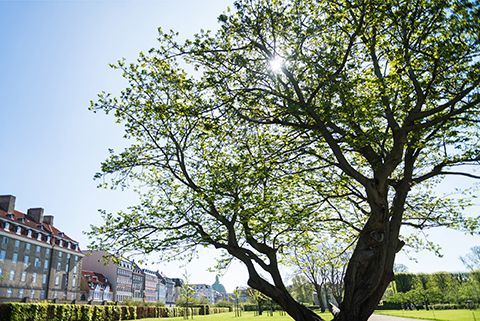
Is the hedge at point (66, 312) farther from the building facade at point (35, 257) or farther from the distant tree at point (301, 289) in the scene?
the distant tree at point (301, 289)

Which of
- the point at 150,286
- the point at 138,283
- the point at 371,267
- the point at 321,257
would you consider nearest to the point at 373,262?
the point at 371,267

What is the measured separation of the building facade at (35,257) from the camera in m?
47.5

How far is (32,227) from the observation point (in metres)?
53.7

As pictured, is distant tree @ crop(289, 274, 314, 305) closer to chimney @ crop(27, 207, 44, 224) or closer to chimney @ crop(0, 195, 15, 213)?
chimney @ crop(27, 207, 44, 224)

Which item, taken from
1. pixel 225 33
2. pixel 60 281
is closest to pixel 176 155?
pixel 225 33

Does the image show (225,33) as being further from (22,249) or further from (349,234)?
(22,249)

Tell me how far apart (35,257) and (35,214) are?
25.8ft

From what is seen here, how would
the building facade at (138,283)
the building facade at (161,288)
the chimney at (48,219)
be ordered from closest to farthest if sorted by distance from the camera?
the chimney at (48,219)
the building facade at (138,283)
the building facade at (161,288)

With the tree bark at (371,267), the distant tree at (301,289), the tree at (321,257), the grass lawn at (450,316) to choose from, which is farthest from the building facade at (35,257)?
the tree bark at (371,267)

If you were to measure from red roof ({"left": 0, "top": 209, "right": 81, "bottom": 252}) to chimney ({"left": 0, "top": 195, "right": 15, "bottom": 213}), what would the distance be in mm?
864

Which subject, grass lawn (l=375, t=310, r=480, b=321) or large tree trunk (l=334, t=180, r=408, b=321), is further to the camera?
grass lawn (l=375, t=310, r=480, b=321)

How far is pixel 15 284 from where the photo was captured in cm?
4831

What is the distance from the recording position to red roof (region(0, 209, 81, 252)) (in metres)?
49.2

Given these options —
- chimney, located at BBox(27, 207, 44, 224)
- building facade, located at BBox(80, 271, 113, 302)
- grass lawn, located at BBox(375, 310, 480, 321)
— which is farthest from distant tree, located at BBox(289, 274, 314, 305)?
chimney, located at BBox(27, 207, 44, 224)
